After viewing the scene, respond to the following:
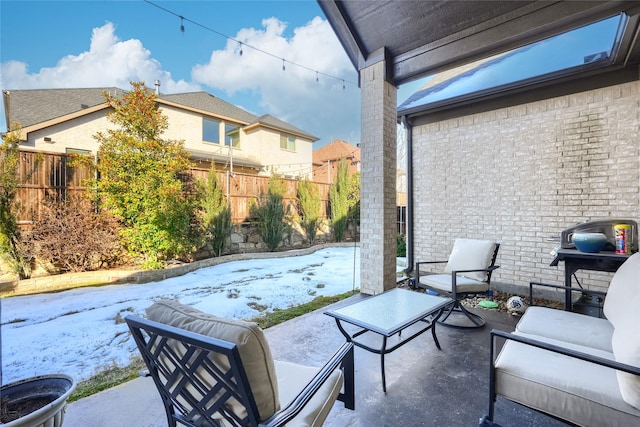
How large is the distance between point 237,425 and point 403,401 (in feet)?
4.40

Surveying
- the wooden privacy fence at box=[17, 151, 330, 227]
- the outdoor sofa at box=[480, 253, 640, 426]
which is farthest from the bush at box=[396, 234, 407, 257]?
the wooden privacy fence at box=[17, 151, 330, 227]

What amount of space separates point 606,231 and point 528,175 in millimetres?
1497

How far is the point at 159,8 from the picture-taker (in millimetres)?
4773

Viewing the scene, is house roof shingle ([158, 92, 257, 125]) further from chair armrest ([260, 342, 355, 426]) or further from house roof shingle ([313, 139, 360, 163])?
chair armrest ([260, 342, 355, 426])

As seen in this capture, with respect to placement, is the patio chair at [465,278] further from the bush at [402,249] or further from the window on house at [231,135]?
the window on house at [231,135]

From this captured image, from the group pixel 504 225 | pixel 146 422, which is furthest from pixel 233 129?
pixel 146 422

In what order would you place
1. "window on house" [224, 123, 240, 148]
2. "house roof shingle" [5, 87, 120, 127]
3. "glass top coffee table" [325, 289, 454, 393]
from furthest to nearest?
"window on house" [224, 123, 240, 148] < "house roof shingle" [5, 87, 120, 127] < "glass top coffee table" [325, 289, 454, 393]

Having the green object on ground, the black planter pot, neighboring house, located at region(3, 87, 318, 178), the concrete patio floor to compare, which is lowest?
the concrete patio floor

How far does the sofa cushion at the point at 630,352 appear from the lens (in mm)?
1242

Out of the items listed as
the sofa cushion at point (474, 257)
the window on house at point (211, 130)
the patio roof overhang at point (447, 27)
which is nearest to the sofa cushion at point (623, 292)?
the sofa cushion at point (474, 257)

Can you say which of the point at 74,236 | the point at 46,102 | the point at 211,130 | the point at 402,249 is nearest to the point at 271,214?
the point at 402,249

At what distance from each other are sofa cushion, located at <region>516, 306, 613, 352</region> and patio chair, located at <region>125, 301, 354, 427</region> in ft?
5.64

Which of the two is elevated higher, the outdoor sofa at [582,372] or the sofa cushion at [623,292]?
the sofa cushion at [623,292]

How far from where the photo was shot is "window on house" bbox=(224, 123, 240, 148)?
13398mm
